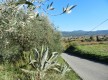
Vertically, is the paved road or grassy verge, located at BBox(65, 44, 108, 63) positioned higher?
the paved road

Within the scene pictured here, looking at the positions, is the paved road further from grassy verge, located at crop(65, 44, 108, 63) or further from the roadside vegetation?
grassy verge, located at crop(65, 44, 108, 63)

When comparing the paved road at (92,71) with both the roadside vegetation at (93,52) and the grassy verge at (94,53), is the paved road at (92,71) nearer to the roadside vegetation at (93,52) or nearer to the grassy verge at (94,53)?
the roadside vegetation at (93,52)

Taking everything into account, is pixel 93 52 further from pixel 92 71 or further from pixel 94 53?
pixel 92 71

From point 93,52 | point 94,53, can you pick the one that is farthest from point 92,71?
point 93,52

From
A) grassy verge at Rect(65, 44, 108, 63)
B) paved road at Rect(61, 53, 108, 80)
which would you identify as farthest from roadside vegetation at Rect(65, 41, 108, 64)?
paved road at Rect(61, 53, 108, 80)

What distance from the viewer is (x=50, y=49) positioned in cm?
3158

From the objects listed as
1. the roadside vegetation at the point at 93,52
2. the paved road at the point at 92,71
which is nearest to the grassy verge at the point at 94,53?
the roadside vegetation at the point at 93,52

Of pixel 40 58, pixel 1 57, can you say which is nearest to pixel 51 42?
pixel 1 57

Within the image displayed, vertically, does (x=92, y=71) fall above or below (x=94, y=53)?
above

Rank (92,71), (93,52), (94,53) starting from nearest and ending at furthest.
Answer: (92,71), (94,53), (93,52)

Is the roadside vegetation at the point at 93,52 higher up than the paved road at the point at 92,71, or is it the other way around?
the paved road at the point at 92,71

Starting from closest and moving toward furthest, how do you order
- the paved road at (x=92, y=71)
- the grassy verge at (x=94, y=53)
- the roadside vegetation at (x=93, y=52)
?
the paved road at (x=92, y=71) → the grassy verge at (x=94, y=53) → the roadside vegetation at (x=93, y=52)

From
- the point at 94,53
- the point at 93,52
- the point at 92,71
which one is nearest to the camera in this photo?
the point at 92,71

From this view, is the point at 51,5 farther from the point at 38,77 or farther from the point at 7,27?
the point at 38,77
